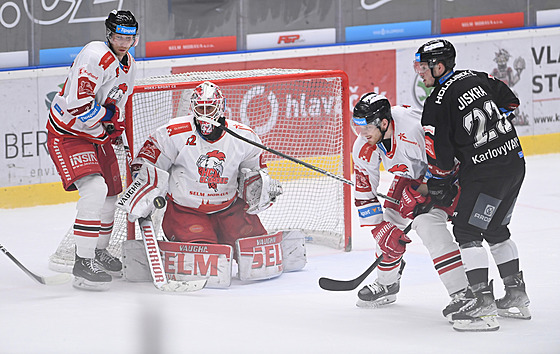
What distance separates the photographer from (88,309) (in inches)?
168

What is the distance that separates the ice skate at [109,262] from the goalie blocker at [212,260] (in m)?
0.12

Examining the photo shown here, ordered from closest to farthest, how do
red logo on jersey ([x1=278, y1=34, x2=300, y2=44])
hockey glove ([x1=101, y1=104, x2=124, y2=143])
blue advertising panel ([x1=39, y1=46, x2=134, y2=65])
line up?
hockey glove ([x1=101, y1=104, x2=124, y2=143]) → blue advertising panel ([x1=39, y1=46, x2=134, y2=65]) → red logo on jersey ([x1=278, y1=34, x2=300, y2=44])

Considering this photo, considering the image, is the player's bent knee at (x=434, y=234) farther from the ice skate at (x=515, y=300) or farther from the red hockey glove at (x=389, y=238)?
the ice skate at (x=515, y=300)

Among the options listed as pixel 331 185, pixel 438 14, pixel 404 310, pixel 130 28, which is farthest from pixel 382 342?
pixel 438 14

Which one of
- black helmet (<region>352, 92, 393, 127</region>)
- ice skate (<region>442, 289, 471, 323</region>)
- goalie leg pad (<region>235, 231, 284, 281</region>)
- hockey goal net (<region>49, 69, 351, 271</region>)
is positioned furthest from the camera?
hockey goal net (<region>49, 69, 351, 271</region>)

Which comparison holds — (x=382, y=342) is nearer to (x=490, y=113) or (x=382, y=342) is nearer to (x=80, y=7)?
(x=490, y=113)

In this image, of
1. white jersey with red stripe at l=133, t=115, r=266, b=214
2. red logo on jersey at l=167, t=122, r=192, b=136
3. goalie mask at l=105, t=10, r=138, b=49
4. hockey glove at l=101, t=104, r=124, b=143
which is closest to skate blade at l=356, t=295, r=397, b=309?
white jersey with red stripe at l=133, t=115, r=266, b=214

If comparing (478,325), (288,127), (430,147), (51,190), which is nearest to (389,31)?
(288,127)

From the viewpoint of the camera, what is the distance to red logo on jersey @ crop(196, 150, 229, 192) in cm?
478

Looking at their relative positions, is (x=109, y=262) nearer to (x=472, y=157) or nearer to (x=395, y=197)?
(x=395, y=197)

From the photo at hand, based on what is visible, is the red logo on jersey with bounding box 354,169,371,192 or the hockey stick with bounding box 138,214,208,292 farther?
the hockey stick with bounding box 138,214,208,292

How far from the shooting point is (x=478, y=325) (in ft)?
12.6

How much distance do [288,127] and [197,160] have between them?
189 centimetres

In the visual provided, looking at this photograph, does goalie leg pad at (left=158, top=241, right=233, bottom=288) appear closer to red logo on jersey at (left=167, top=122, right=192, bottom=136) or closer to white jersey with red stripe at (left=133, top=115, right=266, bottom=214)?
white jersey with red stripe at (left=133, top=115, right=266, bottom=214)
